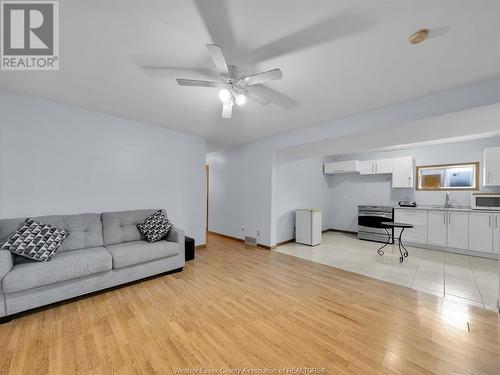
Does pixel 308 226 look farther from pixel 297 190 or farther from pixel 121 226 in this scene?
pixel 121 226

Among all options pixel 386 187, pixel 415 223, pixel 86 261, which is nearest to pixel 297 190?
pixel 386 187

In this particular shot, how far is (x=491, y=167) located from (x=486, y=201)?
68 centimetres

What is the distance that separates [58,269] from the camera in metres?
2.10

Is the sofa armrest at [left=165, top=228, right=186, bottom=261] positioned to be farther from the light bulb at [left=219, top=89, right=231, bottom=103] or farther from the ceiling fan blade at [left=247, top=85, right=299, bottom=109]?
the ceiling fan blade at [left=247, top=85, right=299, bottom=109]

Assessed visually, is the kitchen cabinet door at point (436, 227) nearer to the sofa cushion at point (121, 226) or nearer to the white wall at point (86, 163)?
the white wall at point (86, 163)

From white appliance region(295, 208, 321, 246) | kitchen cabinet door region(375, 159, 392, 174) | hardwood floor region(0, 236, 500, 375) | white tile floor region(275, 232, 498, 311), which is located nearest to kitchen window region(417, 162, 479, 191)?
kitchen cabinet door region(375, 159, 392, 174)

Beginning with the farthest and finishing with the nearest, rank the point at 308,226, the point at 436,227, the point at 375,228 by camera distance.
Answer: the point at 375,228, the point at 308,226, the point at 436,227

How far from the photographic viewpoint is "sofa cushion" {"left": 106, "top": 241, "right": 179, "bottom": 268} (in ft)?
8.29

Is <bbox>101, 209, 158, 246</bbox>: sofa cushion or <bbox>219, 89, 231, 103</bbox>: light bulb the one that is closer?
<bbox>219, 89, 231, 103</bbox>: light bulb

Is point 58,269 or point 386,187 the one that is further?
point 386,187

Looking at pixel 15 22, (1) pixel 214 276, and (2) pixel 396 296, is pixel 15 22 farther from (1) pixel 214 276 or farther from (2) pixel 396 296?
(2) pixel 396 296

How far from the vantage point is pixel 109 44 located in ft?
5.70

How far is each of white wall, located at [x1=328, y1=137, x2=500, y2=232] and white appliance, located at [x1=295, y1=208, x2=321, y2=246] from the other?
207cm

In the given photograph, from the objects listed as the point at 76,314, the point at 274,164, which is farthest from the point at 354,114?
the point at 76,314
